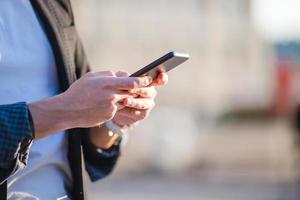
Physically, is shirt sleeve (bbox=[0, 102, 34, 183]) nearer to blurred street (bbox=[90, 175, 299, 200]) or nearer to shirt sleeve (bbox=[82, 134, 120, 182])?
shirt sleeve (bbox=[82, 134, 120, 182])

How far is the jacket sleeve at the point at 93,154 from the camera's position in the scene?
2.29 m

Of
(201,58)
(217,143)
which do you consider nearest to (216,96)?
(201,58)

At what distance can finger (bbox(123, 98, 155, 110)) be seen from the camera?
74.1 inches

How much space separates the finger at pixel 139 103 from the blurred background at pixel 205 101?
242 inches

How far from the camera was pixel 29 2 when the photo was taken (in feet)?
6.79

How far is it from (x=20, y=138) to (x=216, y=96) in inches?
888

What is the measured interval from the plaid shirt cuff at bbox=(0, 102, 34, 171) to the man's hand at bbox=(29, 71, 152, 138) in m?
0.02

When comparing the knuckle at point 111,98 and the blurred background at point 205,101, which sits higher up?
the knuckle at point 111,98

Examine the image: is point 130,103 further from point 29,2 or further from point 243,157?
point 243,157

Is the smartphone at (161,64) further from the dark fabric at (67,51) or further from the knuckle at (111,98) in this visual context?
the dark fabric at (67,51)

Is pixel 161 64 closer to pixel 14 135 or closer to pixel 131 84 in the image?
pixel 131 84

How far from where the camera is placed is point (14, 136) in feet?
5.86

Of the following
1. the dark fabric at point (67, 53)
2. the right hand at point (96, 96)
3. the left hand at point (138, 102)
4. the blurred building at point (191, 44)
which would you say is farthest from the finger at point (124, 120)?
the blurred building at point (191, 44)

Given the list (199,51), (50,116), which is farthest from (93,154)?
(199,51)
